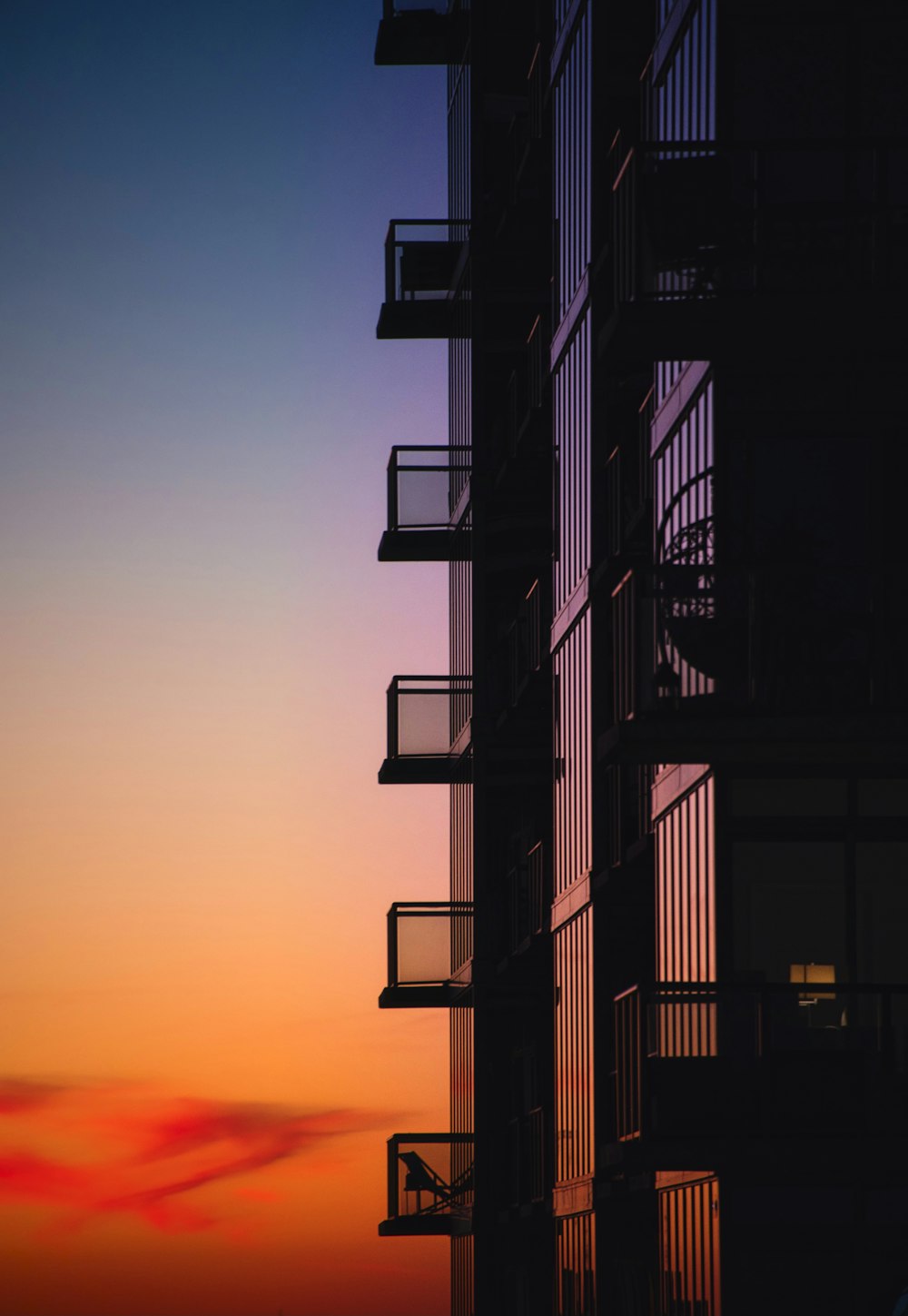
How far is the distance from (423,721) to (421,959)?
365cm

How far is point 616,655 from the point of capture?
69.2 feet

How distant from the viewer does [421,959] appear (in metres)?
35.2

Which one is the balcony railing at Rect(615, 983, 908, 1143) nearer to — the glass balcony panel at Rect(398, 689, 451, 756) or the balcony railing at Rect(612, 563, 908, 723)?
the balcony railing at Rect(612, 563, 908, 723)

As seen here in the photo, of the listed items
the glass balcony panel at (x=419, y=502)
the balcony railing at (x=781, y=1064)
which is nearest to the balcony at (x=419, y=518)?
the glass balcony panel at (x=419, y=502)

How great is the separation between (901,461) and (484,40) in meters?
16.8

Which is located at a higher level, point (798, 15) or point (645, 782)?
point (798, 15)

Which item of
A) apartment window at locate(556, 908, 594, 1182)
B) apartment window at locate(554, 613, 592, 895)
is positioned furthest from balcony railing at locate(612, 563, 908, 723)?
apartment window at locate(556, 908, 594, 1182)

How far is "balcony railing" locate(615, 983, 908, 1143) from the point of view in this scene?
683 inches

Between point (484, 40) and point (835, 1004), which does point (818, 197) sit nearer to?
point (835, 1004)

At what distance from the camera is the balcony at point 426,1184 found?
3481 centimetres

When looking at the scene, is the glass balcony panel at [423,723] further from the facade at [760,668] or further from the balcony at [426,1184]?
the facade at [760,668]

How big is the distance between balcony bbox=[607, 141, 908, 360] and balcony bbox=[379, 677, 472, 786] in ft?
54.5

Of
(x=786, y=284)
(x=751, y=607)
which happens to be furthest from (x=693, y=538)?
(x=786, y=284)

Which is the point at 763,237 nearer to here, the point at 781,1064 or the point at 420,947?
the point at 781,1064
